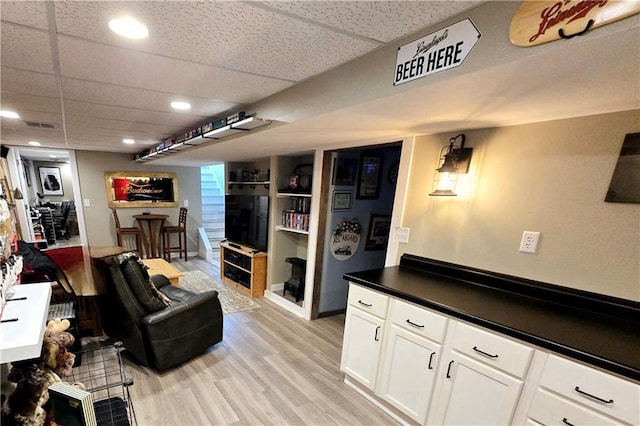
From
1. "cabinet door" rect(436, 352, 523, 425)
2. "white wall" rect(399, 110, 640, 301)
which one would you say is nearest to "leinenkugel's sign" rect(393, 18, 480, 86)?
"white wall" rect(399, 110, 640, 301)

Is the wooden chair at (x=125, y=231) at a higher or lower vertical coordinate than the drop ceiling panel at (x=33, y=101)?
lower

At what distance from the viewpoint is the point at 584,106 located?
3.97 ft

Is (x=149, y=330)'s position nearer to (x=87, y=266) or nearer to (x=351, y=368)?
(x=87, y=266)

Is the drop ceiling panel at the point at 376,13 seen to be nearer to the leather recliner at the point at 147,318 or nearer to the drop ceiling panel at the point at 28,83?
the drop ceiling panel at the point at 28,83

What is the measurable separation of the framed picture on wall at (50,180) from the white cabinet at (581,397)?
456 inches

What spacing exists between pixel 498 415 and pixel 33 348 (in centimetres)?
188

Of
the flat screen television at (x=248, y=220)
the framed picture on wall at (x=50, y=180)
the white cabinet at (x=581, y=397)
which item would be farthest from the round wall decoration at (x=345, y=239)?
the framed picture on wall at (x=50, y=180)

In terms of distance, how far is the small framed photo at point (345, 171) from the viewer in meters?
2.97

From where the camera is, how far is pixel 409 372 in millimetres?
1654

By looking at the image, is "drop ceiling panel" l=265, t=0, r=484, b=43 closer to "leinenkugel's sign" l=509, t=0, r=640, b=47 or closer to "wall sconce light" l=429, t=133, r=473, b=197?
"leinenkugel's sign" l=509, t=0, r=640, b=47

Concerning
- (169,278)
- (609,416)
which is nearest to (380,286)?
(609,416)

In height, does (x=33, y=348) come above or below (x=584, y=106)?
below

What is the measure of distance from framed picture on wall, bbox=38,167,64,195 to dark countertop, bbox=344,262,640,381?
10578 mm

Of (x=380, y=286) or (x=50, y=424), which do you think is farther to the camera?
(x=380, y=286)
